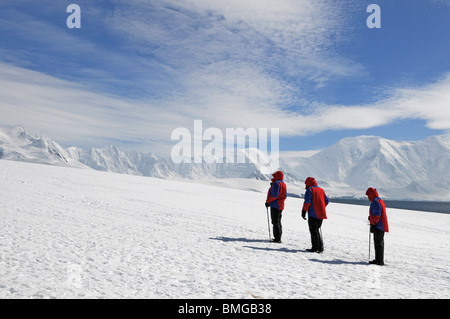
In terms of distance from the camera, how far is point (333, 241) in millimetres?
12320

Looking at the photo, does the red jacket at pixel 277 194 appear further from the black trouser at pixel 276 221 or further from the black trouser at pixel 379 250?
the black trouser at pixel 379 250

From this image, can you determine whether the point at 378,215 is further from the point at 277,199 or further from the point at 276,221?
the point at 276,221

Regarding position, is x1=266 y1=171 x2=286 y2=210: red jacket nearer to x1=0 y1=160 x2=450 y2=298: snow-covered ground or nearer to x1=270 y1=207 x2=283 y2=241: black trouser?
x1=270 y1=207 x2=283 y2=241: black trouser

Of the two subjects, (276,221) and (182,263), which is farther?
(276,221)

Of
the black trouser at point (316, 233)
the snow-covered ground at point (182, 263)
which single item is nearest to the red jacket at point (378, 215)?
the snow-covered ground at point (182, 263)

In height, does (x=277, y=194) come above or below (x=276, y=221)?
above

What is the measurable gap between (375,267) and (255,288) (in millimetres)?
4399

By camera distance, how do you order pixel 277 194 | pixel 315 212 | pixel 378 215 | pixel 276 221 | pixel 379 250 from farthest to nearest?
pixel 276 221 → pixel 277 194 → pixel 315 212 → pixel 378 215 → pixel 379 250

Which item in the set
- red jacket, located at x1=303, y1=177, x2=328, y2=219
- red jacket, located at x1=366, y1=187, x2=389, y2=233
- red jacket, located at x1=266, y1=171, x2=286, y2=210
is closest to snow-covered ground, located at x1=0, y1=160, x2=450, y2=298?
red jacket, located at x1=366, y1=187, x2=389, y2=233

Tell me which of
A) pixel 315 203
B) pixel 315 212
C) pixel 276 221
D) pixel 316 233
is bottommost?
pixel 316 233

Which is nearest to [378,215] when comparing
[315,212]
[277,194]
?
[315,212]

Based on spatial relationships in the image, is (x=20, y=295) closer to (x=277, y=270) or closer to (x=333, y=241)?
(x=277, y=270)

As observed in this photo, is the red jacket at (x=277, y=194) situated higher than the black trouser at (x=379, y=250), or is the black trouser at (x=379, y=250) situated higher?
the red jacket at (x=277, y=194)
